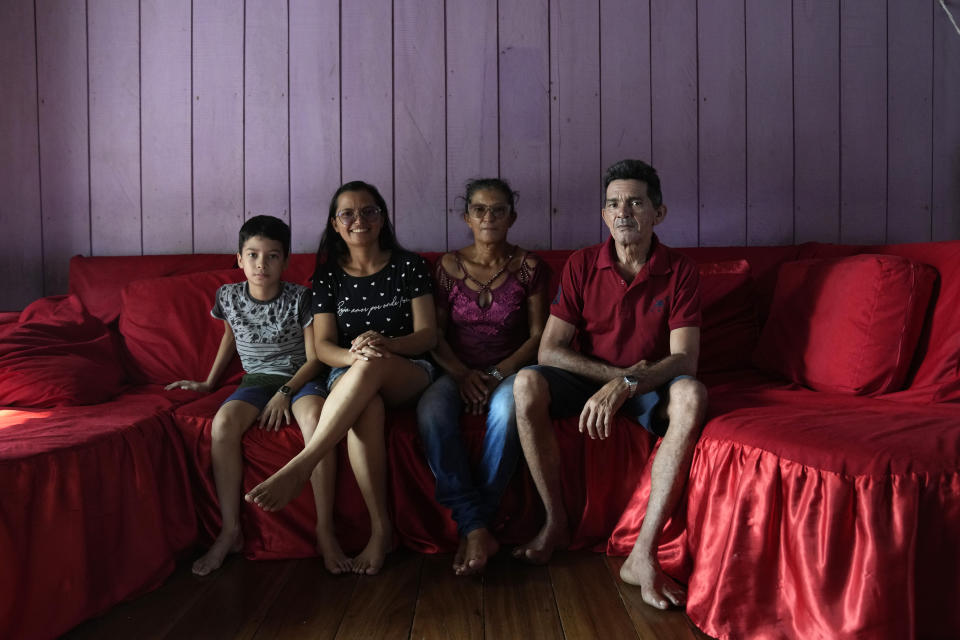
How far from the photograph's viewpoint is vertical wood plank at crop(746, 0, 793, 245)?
2547mm

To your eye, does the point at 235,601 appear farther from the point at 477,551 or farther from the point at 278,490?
the point at 477,551

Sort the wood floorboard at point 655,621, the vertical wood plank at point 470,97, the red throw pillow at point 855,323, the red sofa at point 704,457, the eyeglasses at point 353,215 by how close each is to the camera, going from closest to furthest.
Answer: the red sofa at point 704,457 → the wood floorboard at point 655,621 → the red throw pillow at point 855,323 → the eyeglasses at point 353,215 → the vertical wood plank at point 470,97

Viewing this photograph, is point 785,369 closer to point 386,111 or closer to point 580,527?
point 580,527

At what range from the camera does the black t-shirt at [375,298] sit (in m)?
2.02

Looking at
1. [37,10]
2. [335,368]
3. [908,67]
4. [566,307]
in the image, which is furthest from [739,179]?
[37,10]

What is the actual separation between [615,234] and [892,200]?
1.49m

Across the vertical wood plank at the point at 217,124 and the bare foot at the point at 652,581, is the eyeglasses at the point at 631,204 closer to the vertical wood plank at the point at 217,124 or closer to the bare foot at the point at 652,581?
the bare foot at the point at 652,581

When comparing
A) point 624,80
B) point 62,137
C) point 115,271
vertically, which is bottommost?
point 115,271

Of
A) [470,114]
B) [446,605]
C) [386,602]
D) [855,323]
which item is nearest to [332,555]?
[386,602]

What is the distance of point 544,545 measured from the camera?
168 cm

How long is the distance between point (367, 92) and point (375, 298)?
3.24ft

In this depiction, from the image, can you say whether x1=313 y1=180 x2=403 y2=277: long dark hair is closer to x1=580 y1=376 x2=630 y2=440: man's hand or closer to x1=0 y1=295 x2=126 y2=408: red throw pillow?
x1=0 y1=295 x2=126 y2=408: red throw pillow

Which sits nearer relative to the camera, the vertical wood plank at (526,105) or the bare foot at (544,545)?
the bare foot at (544,545)

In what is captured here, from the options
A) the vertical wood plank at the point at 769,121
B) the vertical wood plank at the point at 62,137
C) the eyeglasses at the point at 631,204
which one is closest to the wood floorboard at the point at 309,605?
the eyeglasses at the point at 631,204
